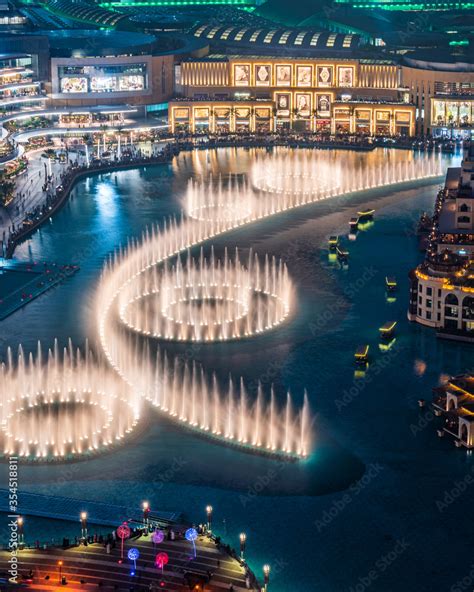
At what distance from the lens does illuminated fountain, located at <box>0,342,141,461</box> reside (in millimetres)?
61250

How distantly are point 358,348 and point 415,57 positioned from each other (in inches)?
2906

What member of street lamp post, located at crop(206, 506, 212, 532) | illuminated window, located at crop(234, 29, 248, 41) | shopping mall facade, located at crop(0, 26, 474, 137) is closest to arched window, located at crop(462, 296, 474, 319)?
street lamp post, located at crop(206, 506, 212, 532)

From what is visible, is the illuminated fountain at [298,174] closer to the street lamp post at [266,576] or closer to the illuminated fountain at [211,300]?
the illuminated fountain at [211,300]

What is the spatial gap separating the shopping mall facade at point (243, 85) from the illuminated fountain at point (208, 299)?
48.5m

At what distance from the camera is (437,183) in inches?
4473

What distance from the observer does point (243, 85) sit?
141 m

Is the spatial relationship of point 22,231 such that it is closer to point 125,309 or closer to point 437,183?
point 125,309

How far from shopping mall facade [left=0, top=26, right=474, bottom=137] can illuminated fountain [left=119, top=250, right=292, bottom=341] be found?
159 ft

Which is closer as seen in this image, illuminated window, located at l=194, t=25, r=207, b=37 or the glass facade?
the glass facade

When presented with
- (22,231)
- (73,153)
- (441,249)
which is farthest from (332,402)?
(73,153)

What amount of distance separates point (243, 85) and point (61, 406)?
264 ft

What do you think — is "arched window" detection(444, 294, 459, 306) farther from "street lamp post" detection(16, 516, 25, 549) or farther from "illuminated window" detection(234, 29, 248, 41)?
"illuminated window" detection(234, 29, 248, 41)

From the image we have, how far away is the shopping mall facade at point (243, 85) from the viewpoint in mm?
134750

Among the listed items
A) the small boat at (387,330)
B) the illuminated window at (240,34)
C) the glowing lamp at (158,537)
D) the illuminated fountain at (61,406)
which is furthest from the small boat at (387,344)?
the illuminated window at (240,34)
